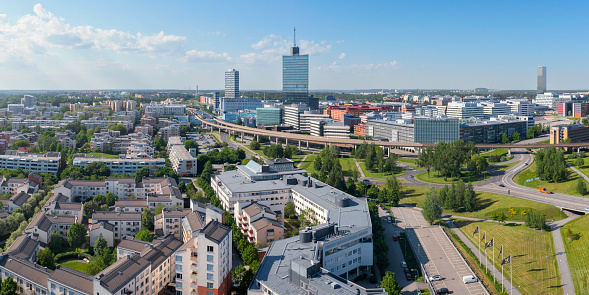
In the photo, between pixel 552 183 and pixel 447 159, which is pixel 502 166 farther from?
pixel 447 159

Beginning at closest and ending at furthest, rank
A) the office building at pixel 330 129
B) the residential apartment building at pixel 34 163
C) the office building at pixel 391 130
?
the residential apartment building at pixel 34 163 → the office building at pixel 391 130 → the office building at pixel 330 129

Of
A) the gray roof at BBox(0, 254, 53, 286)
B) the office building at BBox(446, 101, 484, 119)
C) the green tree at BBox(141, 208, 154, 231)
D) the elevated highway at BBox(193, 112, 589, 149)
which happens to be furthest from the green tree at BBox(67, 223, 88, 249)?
the office building at BBox(446, 101, 484, 119)

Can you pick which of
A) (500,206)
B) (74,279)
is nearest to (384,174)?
(500,206)

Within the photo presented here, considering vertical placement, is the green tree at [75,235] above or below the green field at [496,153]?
below

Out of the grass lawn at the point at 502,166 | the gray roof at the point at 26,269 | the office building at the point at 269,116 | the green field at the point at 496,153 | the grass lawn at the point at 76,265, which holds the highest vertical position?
the office building at the point at 269,116

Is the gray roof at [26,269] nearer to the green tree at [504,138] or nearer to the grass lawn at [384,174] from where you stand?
the grass lawn at [384,174]

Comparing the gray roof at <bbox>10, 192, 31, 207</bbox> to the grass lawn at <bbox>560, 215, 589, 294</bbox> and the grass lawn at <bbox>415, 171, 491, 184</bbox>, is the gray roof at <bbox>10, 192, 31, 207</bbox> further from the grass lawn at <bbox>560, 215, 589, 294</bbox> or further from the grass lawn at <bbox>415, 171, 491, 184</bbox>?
the grass lawn at <bbox>560, 215, 589, 294</bbox>

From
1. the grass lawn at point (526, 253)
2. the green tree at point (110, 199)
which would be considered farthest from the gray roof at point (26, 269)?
the grass lawn at point (526, 253)
